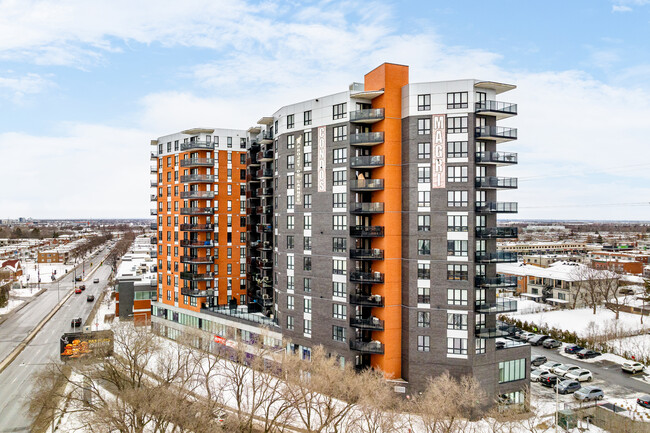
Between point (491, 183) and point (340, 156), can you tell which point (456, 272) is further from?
point (340, 156)

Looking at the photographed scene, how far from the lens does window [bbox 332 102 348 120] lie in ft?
152

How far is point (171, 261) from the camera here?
70.1 m

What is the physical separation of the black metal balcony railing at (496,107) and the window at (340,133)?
13229 millimetres

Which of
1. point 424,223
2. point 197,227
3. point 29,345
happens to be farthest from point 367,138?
point 29,345

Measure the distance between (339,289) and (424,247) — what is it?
402 inches

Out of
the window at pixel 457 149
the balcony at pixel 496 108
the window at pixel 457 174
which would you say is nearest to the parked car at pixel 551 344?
the window at pixel 457 174

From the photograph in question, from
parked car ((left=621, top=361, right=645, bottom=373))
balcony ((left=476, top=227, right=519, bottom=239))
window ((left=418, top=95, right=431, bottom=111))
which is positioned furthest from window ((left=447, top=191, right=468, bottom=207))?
parked car ((left=621, top=361, right=645, bottom=373))

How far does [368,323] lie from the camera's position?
1764 inches

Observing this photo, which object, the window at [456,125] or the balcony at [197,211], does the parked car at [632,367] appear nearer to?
the window at [456,125]

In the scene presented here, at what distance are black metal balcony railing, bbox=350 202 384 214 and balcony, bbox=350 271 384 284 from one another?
6.33 m

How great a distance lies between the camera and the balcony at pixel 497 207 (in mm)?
42188

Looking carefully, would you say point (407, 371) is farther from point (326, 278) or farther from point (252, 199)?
point (252, 199)

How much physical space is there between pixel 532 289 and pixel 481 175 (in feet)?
206

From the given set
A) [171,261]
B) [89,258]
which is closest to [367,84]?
[171,261]
